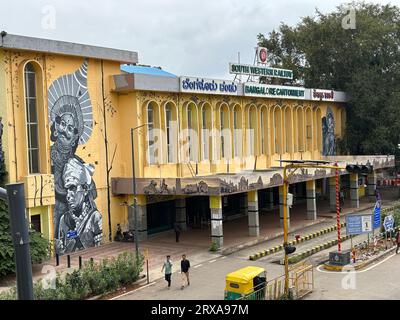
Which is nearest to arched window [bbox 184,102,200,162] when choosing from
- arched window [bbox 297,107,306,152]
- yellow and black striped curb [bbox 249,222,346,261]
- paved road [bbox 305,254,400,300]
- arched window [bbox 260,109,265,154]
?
arched window [bbox 260,109,265,154]

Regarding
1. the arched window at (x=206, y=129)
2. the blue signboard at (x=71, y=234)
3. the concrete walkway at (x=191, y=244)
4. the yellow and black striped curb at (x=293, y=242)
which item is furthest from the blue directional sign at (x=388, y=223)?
the blue signboard at (x=71, y=234)

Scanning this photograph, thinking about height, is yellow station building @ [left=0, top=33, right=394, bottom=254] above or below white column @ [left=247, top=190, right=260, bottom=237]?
above

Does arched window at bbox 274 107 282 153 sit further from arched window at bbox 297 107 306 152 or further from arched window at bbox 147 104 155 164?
arched window at bbox 147 104 155 164

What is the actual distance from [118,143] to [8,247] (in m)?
12.2

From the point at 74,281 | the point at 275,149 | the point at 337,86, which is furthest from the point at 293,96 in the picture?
the point at 74,281

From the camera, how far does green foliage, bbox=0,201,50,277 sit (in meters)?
25.5

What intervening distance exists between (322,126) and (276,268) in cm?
2957

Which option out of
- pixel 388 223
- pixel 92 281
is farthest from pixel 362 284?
pixel 92 281

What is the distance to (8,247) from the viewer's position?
25.7 meters

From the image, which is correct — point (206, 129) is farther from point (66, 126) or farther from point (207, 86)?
point (66, 126)

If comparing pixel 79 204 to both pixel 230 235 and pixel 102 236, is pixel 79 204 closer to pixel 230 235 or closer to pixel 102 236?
pixel 102 236

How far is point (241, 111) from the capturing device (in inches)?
1754

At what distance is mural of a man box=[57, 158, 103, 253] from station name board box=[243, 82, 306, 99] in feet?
51.4

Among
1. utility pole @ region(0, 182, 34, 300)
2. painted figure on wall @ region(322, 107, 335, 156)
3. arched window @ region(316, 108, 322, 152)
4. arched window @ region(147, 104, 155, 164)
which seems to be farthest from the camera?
painted figure on wall @ region(322, 107, 335, 156)
